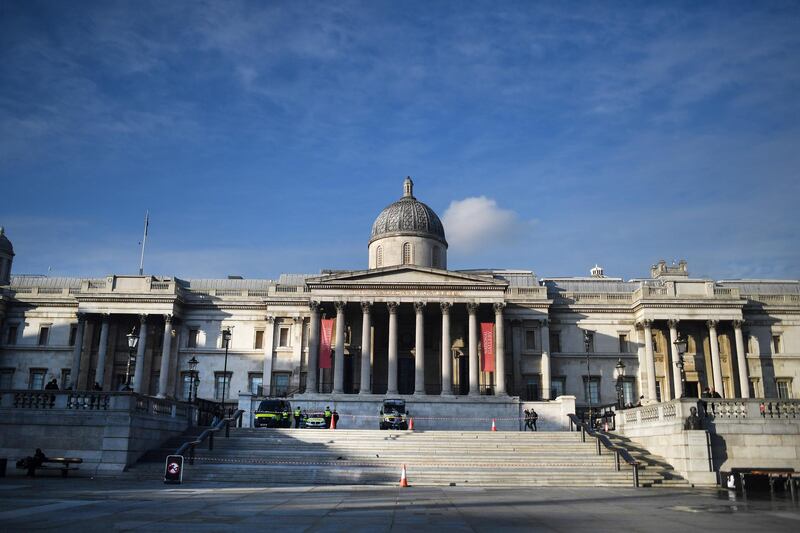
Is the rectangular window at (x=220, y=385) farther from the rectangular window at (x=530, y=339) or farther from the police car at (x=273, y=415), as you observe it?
the rectangular window at (x=530, y=339)

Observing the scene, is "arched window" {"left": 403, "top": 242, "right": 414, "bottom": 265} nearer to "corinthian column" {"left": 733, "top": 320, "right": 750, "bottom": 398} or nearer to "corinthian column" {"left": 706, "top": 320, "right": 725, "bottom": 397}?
"corinthian column" {"left": 706, "top": 320, "right": 725, "bottom": 397}

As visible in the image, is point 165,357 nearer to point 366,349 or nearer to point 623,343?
point 366,349

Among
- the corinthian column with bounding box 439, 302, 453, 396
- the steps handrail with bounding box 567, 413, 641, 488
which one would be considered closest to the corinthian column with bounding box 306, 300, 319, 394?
the corinthian column with bounding box 439, 302, 453, 396

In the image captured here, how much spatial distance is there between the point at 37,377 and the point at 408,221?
1341 inches

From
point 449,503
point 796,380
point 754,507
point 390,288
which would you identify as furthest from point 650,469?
point 796,380

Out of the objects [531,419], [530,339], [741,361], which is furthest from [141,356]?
[741,361]

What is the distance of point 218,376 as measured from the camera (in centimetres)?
5969

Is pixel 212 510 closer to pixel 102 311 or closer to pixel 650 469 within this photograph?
pixel 650 469

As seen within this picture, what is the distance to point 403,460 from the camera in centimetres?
3066

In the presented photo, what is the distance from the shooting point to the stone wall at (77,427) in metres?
29.4

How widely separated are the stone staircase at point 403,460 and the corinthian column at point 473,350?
1381 centimetres

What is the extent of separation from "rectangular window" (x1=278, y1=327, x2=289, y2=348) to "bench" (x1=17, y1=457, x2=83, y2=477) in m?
30.8

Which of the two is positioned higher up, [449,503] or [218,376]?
[218,376]

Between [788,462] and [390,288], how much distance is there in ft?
97.2
